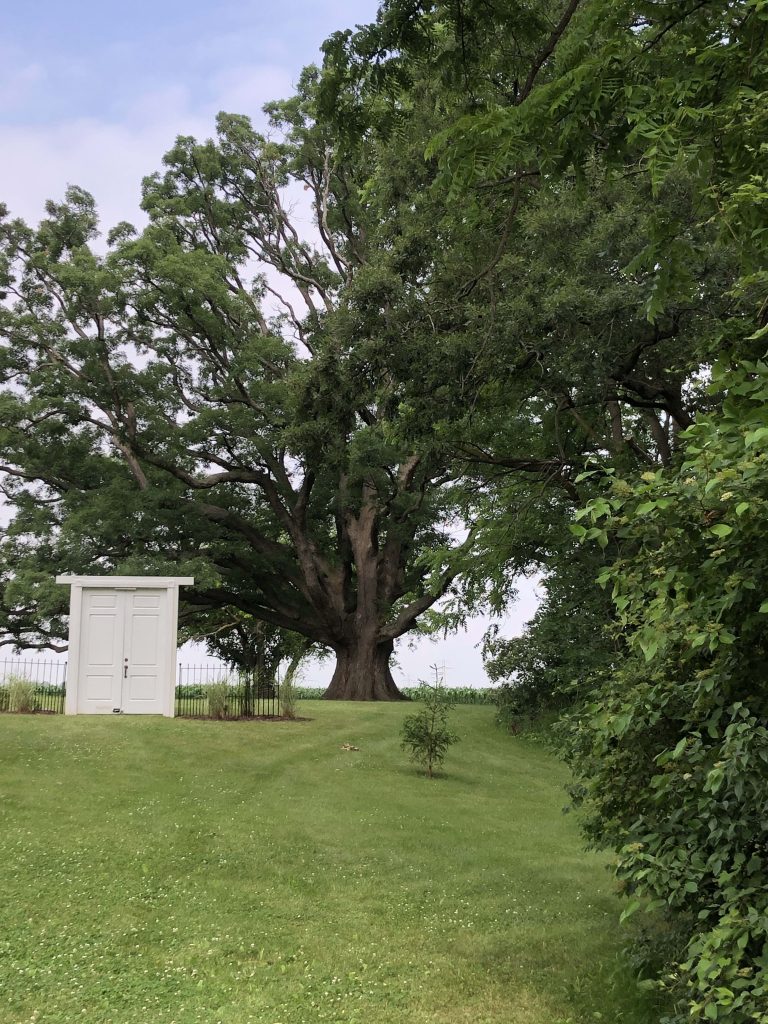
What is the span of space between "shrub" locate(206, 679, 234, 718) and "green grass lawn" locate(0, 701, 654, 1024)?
2.14 meters

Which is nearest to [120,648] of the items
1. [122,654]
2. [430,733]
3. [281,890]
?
[122,654]

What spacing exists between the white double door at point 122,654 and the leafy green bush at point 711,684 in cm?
1315

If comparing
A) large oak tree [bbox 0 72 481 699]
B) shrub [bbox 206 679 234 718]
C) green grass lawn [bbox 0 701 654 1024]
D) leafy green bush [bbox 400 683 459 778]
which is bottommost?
green grass lawn [bbox 0 701 654 1024]

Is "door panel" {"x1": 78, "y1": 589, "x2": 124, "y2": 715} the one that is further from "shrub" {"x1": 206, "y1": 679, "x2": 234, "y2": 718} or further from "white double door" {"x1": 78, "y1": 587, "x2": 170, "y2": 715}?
"shrub" {"x1": 206, "y1": 679, "x2": 234, "y2": 718}

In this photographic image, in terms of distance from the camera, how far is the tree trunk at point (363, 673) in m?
24.3

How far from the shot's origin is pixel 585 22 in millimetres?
4887

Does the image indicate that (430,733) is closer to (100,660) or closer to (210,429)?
(100,660)

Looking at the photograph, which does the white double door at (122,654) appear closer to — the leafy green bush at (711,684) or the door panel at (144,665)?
the door panel at (144,665)

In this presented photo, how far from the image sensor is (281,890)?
845 centimetres

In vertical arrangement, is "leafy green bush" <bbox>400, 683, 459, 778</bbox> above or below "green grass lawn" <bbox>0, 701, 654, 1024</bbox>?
above

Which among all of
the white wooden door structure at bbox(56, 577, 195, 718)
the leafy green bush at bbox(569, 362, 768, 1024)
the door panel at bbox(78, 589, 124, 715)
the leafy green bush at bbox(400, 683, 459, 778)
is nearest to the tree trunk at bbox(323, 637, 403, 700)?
the white wooden door structure at bbox(56, 577, 195, 718)

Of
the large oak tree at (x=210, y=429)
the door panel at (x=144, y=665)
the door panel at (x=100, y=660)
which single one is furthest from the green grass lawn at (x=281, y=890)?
the large oak tree at (x=210, y=429)

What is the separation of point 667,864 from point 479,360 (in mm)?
7950

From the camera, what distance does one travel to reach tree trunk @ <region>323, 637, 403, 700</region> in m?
24.3
